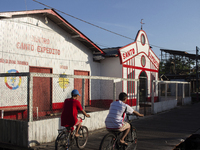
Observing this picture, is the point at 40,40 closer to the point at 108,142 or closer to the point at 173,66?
the point at 108,142

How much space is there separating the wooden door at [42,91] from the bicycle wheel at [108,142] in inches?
252

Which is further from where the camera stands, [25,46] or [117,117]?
Result: [25,46]

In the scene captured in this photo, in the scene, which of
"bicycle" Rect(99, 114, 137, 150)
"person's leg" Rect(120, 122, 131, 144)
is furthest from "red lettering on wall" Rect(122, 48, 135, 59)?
"person's leg" Rect(120, 122, 131, 144)

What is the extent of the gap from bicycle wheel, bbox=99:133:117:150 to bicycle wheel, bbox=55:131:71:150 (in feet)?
3.64

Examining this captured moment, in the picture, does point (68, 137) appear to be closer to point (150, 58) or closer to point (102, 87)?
point (102, 87)

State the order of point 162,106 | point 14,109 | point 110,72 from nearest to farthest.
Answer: point 14,109
point 162,106
point 110,72

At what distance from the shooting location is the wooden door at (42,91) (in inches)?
445

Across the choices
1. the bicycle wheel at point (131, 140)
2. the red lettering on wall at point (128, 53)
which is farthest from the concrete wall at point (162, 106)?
the bicycle wheel at point (131, 140)

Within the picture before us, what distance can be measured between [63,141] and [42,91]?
6.45 meters

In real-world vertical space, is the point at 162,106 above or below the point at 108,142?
below

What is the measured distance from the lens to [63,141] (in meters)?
5.67

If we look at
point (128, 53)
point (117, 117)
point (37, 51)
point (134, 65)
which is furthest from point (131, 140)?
point (134, 65)

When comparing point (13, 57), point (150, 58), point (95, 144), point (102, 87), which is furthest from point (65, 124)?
point (150, 58)

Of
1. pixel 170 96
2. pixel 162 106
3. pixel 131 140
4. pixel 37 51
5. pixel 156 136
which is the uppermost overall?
pixel 37 51
